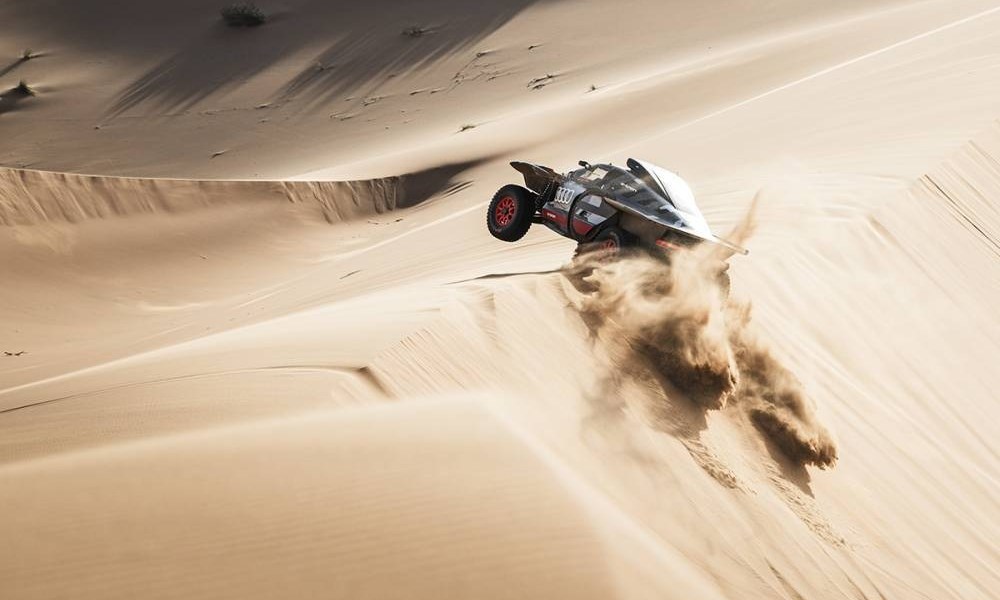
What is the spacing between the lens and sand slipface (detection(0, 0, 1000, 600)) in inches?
163

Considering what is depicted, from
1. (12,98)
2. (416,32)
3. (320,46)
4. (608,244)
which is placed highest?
(416,32)

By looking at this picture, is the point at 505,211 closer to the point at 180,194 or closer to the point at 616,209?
the point at 616,209

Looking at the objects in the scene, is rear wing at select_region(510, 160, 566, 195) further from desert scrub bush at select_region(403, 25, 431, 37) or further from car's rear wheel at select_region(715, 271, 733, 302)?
desert scrub bush at select_region(403, 25, 431, 37)

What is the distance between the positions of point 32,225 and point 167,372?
8.49 meters

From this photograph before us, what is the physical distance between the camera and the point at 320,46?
26969mm

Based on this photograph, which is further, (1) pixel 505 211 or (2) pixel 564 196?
(1) pixel 505 211

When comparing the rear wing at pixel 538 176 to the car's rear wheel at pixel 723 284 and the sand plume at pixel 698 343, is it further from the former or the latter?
the car's rear wheel at pixel 723 284

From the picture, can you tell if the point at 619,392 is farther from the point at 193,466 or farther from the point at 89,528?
the point at 89,528

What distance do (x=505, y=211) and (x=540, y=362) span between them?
159 inches

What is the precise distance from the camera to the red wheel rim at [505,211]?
32.1ft

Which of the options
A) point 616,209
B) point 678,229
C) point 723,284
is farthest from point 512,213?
point 723,284

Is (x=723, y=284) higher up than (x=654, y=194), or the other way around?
(x=654, y=194)

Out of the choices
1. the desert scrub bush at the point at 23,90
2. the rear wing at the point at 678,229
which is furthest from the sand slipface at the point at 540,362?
the desert scrub bush at the point at 23,90

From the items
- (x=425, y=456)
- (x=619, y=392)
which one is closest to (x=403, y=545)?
(x=425, y=456)
